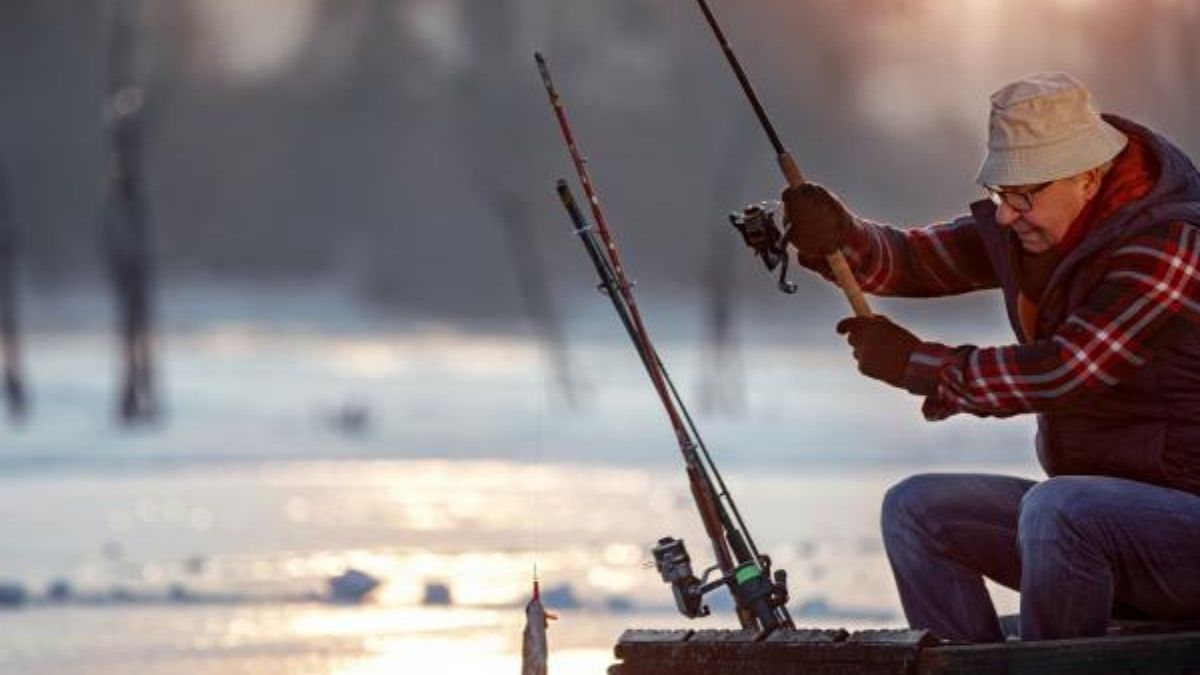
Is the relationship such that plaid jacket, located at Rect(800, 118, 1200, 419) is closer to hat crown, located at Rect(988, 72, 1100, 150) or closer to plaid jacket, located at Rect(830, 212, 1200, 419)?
plaid jacket, located at Rect(830, 212, 1200, 419)

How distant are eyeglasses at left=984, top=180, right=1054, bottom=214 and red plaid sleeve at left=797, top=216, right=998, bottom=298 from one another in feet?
1.69

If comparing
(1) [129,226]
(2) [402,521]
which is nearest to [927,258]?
(2) [402,521]

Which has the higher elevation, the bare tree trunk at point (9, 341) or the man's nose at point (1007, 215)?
the bare tree trunk at point (9, 341)

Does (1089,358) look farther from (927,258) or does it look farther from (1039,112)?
(927,258)

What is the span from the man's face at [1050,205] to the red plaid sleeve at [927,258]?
52 cm

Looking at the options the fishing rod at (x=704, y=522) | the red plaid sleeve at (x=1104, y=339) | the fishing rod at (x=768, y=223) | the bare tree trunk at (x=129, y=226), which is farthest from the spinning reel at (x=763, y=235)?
the bare tree trunk at (x=129, y=226)

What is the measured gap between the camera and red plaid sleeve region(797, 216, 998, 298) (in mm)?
5934

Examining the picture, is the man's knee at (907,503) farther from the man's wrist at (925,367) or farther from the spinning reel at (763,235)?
the spinning reel at (763,235)

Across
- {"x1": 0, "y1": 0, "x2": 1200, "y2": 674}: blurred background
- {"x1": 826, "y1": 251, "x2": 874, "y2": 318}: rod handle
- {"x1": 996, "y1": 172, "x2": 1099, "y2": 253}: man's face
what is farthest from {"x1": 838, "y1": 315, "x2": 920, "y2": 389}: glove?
{"x1": 0, "y1": 0, "x2": 1200, "y2": 674}: blurred background

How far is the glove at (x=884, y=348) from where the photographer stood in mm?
5391

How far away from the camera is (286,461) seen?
28.9 meters

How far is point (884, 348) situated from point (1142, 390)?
0.47m

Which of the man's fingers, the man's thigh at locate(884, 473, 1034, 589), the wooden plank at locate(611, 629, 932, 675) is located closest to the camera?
the wooden plank at locate(611, 629, 932, 675)

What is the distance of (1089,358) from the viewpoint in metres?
5.23
